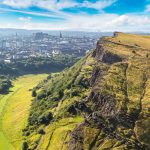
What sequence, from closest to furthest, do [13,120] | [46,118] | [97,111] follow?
[97,111] → [46,118] → [13,120]

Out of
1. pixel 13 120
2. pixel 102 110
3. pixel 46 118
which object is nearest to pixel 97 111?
pixel 102 110

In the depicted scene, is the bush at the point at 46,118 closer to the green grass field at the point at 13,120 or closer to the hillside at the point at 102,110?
the hillside at the point at 102,110

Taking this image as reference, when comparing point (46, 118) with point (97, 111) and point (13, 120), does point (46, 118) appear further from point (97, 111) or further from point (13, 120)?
point (13, 120)

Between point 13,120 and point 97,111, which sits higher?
point 97,111

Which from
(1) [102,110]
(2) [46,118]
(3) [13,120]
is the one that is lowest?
(3) [13,120]

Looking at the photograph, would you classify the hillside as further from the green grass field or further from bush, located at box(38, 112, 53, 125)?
the green grass field

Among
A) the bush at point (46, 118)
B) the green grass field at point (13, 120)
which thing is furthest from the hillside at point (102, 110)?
the green grass field at point (13, 120)

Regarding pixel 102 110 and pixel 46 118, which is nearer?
pixel 102 110

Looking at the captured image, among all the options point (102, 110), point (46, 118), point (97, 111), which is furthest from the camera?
point (46, 118)
